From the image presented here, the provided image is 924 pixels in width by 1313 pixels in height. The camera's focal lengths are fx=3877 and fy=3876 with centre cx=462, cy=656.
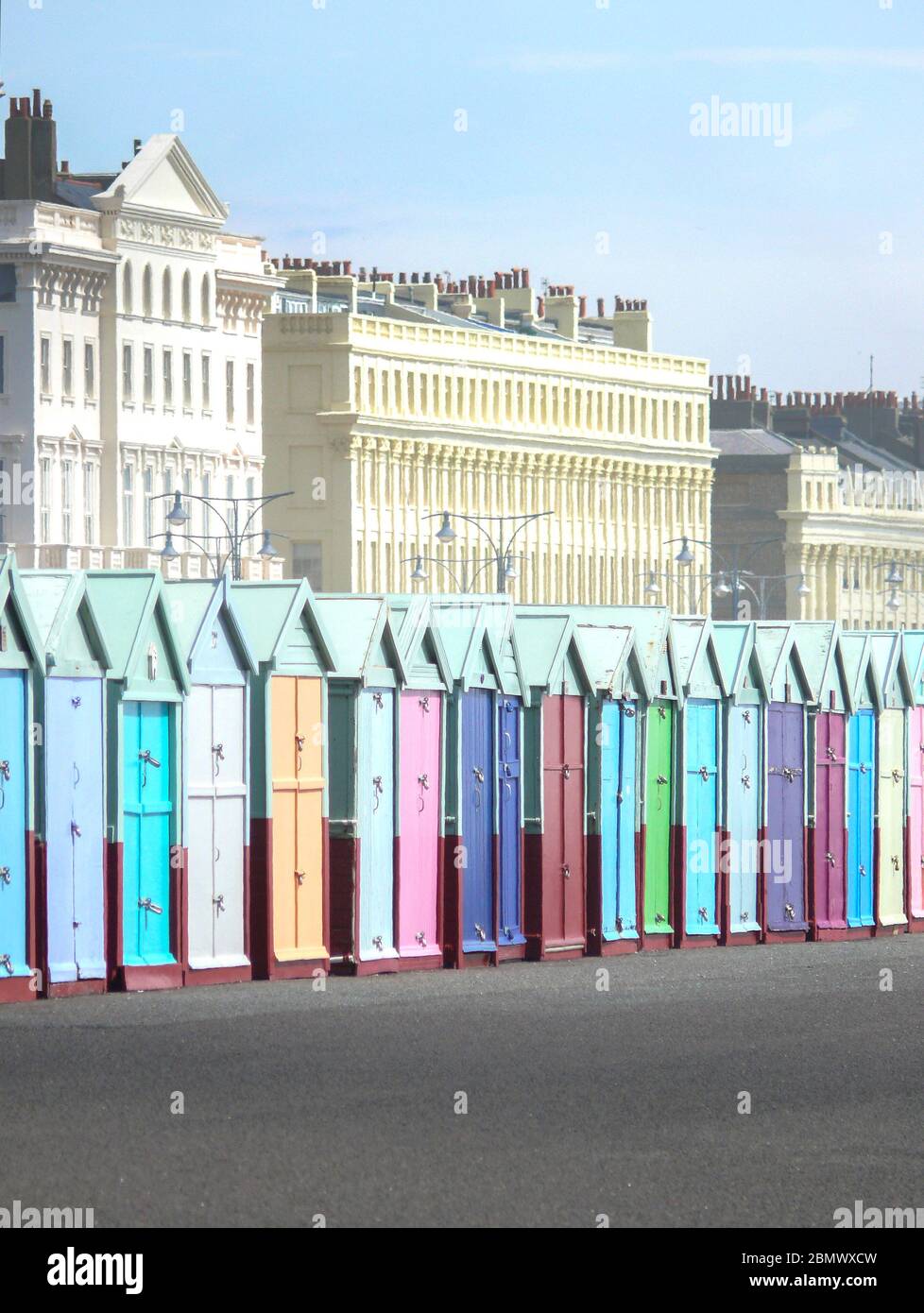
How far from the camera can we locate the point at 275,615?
23.1 m

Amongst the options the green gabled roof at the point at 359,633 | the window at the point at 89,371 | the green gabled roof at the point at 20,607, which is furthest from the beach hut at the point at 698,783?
the window at the point at 89,371

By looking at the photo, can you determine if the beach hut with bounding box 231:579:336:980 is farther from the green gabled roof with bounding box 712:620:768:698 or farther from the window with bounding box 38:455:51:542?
the window with bounding box 38:455:51:542

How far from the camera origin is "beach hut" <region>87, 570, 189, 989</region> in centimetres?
2138

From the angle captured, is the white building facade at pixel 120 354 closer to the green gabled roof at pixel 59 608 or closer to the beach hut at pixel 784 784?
the beach hut at pixel 784 784

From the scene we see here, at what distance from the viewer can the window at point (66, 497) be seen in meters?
92.4

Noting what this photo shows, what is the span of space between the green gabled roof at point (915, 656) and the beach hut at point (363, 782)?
8.39 m

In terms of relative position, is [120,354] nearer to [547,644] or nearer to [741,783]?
[741,783]

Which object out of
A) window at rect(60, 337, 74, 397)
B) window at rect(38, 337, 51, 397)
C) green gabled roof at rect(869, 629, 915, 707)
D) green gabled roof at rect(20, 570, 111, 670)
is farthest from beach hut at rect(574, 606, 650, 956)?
window at rect(60, 337, 74, 397)

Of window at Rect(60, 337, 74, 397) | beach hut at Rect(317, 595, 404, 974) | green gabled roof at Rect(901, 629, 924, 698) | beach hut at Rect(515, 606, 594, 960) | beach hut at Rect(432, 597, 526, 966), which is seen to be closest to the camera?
beach hut at Rect(317, 595, 404, 974)

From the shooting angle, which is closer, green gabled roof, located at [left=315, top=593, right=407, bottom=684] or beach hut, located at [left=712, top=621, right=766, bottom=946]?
green gabled roof, located at [left=315, top=593, right=407, bottom=684]

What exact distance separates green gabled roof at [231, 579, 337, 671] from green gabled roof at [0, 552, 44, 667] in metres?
2.31

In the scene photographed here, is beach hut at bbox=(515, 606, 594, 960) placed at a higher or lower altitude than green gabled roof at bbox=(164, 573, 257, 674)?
lower

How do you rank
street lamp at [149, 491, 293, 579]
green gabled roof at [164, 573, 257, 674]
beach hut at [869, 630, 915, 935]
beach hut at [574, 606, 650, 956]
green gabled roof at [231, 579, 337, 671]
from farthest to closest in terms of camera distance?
street lamp at [149, 491, 293, 579] → beach hut at [869, 630, 915, 935] → beach hut at [574, 606, 650, 956] → green gabled roof at [231, 579, 337, 671] → green gabled roof at [164, 573, 257, 674]
